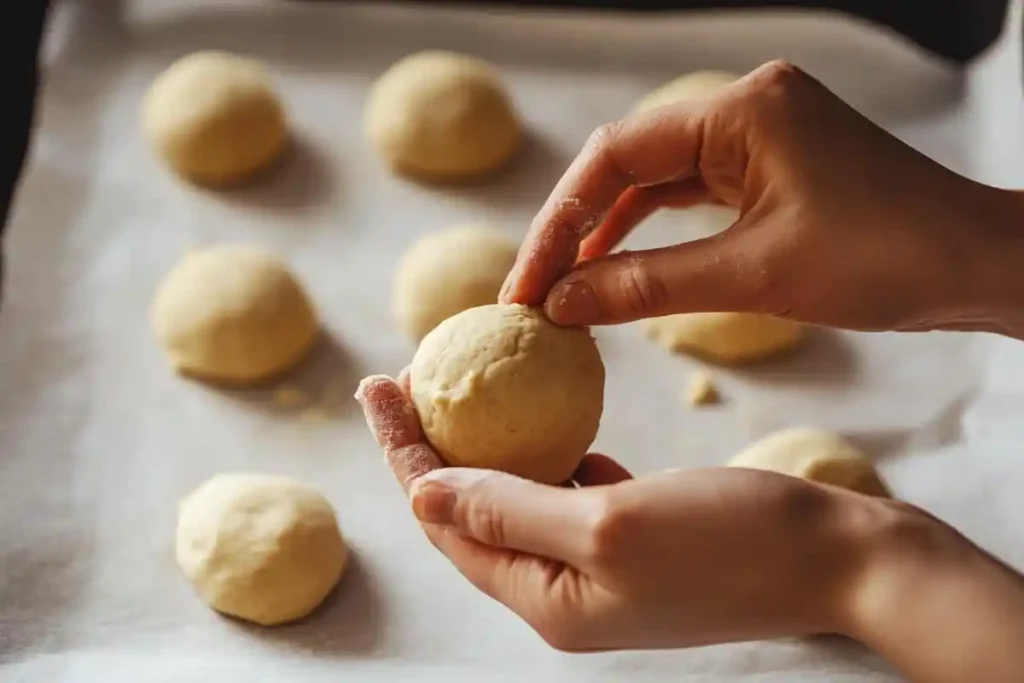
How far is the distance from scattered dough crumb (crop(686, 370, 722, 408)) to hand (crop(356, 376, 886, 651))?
2.39ft

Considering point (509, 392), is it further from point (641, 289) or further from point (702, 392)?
point (702, 392)

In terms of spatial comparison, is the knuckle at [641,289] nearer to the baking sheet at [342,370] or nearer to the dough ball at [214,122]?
the baking sheet at [342,370]

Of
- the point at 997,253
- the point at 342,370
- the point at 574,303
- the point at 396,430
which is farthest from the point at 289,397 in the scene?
the point at 997,253

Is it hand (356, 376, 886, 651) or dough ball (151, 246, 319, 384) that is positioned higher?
hand (356, 376, 886, 651)

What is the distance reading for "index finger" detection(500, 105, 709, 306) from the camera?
1.15 m

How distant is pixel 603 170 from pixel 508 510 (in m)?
0.38

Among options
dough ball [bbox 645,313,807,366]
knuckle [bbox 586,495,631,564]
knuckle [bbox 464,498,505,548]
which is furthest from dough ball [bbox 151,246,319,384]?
knuckle [bbox 586,495,631,564]

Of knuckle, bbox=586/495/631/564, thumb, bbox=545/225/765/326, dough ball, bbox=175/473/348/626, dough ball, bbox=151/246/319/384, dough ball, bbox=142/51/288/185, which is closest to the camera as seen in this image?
knuckle, bbox=586/495/631/564

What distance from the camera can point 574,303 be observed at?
1.14 metres

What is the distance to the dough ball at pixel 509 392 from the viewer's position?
3.78ft

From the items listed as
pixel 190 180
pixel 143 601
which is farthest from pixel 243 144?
pixel 143 601

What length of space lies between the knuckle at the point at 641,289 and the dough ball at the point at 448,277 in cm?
68

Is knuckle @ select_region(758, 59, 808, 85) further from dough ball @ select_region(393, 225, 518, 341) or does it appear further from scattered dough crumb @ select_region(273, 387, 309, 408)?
scattered dough crumb @ select_region(273, 387, 309, 408)

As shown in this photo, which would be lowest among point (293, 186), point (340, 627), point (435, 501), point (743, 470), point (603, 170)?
point (340, 627)
